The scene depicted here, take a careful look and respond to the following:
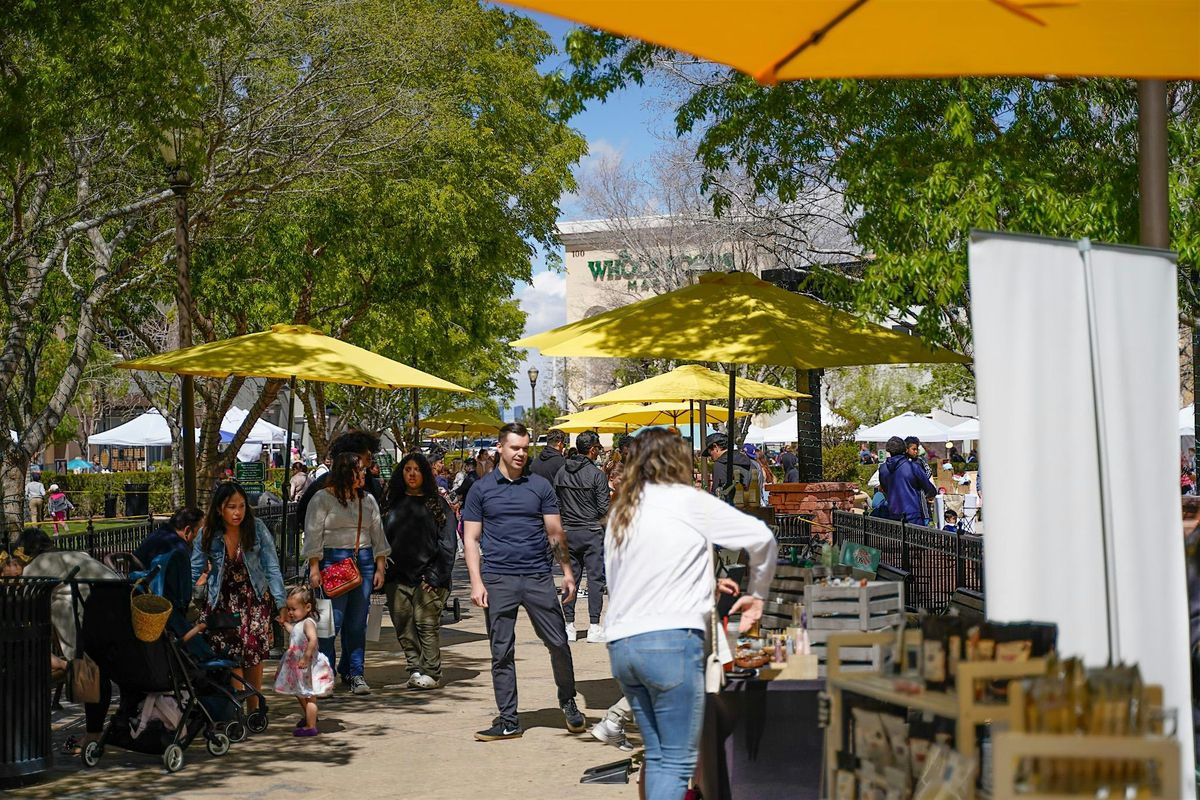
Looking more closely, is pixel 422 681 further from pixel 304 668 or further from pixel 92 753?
pixel 92 753

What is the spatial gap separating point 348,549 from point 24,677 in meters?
3.34

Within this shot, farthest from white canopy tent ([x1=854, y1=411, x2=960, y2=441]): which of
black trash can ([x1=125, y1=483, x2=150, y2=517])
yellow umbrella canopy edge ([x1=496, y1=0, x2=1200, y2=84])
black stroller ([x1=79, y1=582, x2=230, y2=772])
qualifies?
yellow umbrella canopy edge ([x1=496, y1=0, x2=1200, y2=84])

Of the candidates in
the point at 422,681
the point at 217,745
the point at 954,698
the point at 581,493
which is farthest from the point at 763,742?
the point at 581,493

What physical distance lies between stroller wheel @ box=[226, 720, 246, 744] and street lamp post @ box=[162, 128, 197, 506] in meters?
3.10

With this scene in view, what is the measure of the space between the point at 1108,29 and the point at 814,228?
924 inches

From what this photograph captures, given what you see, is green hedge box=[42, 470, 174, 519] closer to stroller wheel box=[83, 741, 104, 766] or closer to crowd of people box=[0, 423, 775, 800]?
crowd of people box=[0, 423, 775, 800]

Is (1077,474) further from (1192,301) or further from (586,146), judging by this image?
(586,146)

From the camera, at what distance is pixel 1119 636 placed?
413cm

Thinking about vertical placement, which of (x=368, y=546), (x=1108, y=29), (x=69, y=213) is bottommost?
(x=368, y=546)

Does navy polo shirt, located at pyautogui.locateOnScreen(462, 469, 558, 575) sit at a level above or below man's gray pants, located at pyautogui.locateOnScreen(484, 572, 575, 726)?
above

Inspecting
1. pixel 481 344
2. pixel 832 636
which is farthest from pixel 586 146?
pixel 832 636

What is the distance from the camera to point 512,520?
8.87m

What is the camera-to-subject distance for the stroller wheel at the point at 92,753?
826cm

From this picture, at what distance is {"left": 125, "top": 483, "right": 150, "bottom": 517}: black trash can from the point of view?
36750 mm
